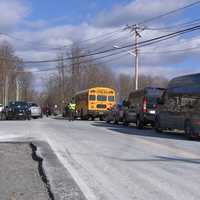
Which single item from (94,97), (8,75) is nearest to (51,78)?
(8,75)

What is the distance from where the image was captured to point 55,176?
35.5 ft

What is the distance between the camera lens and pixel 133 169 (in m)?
12.3

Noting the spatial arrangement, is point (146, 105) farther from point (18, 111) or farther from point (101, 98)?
point (101, 98)

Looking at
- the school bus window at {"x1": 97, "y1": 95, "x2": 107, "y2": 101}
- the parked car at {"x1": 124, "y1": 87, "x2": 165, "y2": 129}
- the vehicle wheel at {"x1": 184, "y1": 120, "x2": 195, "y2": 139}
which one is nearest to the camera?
the vehicle wheel at {"x1": 184, "y1": 120, "x2": 195, "y2": 139}

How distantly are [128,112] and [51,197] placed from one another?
25.0 meters

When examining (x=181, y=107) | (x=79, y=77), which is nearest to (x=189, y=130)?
(x=181, y=107)

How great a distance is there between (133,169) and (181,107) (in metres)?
12.1

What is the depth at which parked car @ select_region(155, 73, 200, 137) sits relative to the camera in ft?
73.6

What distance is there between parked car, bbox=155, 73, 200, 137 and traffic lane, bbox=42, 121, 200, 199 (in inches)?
166

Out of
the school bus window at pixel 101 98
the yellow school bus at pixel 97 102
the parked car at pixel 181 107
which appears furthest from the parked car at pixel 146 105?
the school bus window at pixel 101 98

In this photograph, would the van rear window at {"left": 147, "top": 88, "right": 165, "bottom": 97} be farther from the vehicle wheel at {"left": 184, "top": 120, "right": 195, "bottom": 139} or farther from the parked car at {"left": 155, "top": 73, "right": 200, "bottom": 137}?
the vehicle wheel at {"left": 184, "top": 120, "right": 195, "bottom": 139}

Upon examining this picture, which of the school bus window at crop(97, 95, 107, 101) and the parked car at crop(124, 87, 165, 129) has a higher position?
the school bus window at crop(97, 95, 107, 101)

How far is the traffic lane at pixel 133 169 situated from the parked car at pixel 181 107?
13.9 feet

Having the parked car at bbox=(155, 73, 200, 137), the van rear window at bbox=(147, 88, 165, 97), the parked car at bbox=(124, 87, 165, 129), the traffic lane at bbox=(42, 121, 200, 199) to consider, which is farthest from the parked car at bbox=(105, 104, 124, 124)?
the traffic lane at bbox=(42, 121, 200, 199)
